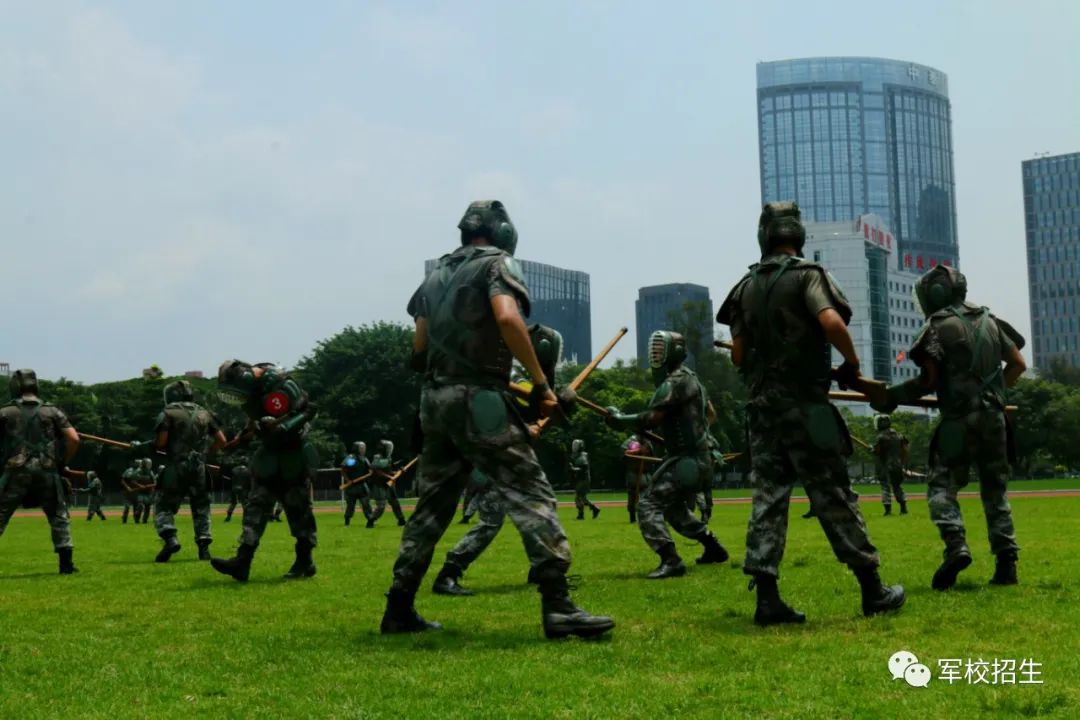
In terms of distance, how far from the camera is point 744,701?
5434 millimetres

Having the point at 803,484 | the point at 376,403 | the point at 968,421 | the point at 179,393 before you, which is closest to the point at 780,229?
the point at 803,484

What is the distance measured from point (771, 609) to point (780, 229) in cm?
247

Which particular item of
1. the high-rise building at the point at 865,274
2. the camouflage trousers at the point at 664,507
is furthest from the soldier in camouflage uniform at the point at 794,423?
the high-rise building at the point at 865,274

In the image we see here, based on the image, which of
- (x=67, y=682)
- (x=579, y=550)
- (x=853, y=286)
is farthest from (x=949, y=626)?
(x=853, y=286)

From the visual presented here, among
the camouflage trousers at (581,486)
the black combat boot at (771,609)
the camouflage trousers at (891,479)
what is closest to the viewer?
the black combat boot at (771,609)

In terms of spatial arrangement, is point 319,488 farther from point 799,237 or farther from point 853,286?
point 853,286

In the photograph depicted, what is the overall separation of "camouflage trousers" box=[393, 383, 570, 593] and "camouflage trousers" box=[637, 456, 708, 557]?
14.4ft

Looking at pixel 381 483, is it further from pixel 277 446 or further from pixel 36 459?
pixel 277 446

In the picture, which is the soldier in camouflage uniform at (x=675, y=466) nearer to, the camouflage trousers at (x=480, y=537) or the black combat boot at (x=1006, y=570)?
the camouflage trousers at (x=480, y=537)

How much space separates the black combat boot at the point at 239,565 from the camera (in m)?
12.0

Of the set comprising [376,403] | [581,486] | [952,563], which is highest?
[376,403]

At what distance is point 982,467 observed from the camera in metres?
10.0

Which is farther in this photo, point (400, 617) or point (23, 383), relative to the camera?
point (23, 383)

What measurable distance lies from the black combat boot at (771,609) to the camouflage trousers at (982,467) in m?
2.51
